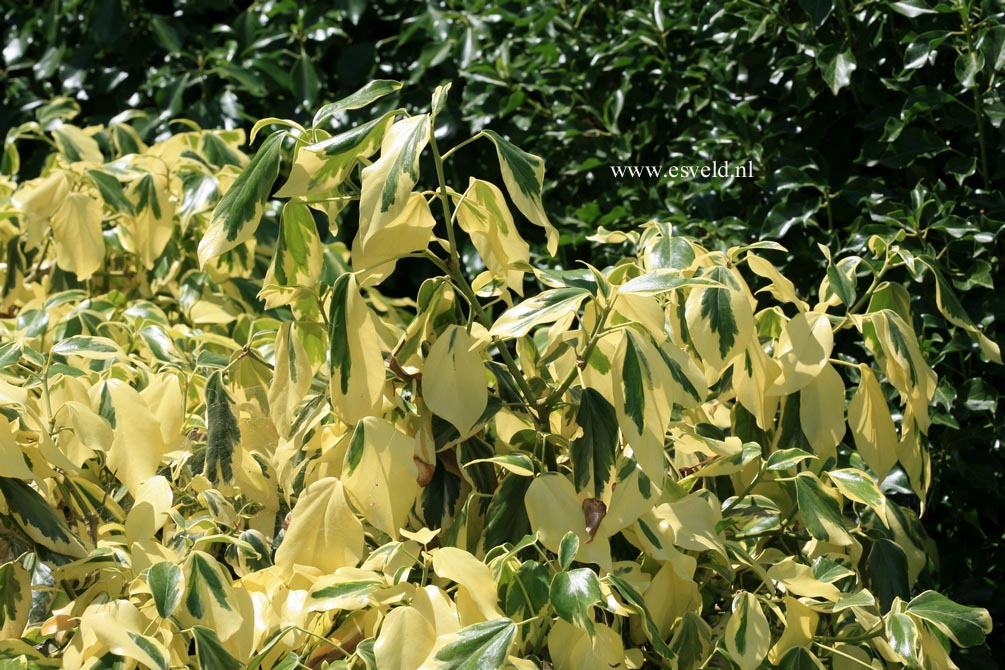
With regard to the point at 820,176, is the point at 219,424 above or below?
above

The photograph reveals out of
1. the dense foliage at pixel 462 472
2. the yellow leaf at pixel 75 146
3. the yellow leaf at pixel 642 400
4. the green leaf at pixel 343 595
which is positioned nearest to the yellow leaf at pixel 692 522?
the dense foliage at pixel 462 472

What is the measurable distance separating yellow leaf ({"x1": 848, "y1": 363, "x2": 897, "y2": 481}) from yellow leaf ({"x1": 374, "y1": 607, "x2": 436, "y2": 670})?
598 mm

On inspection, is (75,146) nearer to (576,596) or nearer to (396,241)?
(396,241)

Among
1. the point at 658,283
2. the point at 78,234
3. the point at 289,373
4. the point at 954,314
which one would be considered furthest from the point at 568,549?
the point at 78,234

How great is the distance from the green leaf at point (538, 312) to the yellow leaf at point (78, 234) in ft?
3.16

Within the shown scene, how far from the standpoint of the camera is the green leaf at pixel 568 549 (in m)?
0.92

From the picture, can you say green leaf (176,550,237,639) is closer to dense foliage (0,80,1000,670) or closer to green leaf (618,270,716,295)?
dense foliage (0,80,1000,670)

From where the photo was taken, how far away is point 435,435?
1.13m

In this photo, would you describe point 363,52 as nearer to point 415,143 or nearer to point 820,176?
point 820,176

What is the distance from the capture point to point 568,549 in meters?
0.93

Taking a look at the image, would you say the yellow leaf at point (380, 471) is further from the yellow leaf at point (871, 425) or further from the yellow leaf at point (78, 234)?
the yellow leaf at point (78, 234)

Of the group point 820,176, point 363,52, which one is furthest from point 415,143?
point 363,52

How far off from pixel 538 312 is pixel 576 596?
0.26 meters

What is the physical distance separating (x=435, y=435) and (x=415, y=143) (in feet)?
1.08
